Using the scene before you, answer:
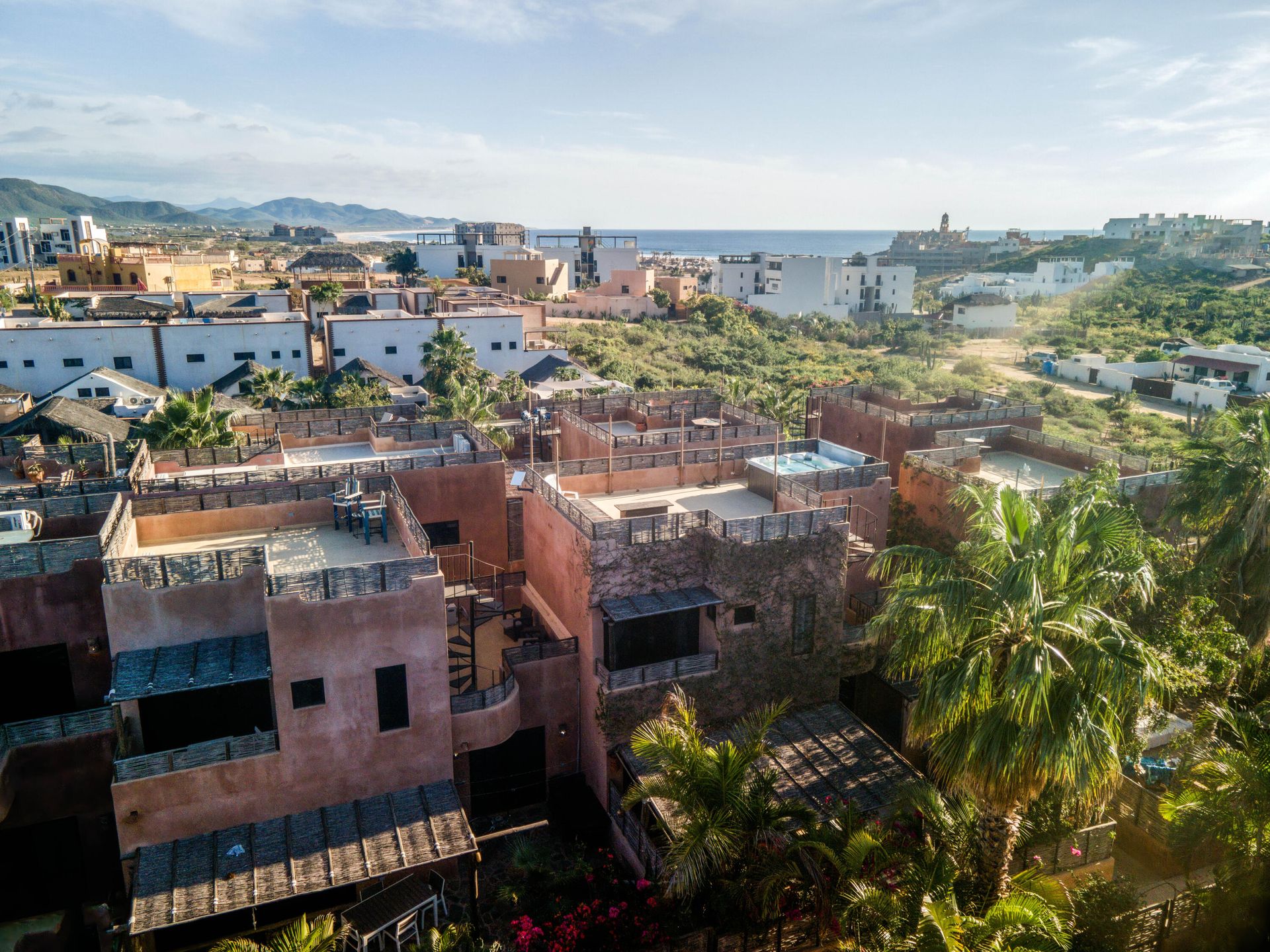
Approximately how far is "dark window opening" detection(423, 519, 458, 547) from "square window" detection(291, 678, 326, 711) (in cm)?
788

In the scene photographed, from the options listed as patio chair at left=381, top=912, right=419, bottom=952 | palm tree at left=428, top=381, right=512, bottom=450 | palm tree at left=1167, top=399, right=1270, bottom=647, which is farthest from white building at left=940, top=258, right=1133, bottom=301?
patio chair at left=381, top=912, right=419, bottom=952

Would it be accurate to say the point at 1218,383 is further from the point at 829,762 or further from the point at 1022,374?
the point at 829,762

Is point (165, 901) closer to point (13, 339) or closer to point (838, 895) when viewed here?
point (838, 895)

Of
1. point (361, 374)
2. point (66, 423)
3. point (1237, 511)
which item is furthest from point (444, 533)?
point (361, 374)

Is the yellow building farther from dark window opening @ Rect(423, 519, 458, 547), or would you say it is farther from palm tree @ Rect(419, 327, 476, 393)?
dark window opening @ Rect(423, 519, 458, 547)

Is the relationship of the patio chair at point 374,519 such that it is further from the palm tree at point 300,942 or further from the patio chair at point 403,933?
the palm tree at point 300,942

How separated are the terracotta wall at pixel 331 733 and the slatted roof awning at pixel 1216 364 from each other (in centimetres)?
7462

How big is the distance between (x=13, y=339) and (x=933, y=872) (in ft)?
214

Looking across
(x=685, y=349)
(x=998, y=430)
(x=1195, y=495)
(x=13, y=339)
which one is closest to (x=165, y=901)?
(x=1195, y=495)

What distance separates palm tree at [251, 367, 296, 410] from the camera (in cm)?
5116

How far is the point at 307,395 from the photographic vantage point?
177 ft

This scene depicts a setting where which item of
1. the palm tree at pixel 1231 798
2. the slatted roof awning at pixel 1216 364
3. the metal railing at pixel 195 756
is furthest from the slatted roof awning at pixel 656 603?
the slatted roof awning at pixel 1216 364

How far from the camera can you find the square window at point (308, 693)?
17078 millimetres

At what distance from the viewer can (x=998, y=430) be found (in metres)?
32.7
